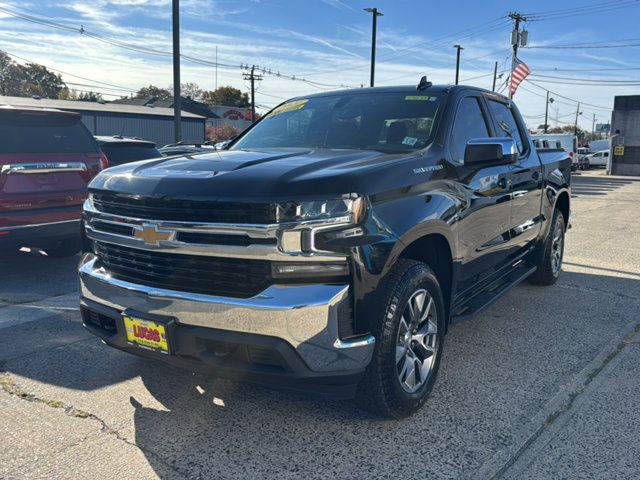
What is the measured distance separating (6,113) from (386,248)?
4.95 metres

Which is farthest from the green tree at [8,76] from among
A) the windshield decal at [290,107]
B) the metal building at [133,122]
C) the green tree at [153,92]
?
the windshield decal at [290,107]

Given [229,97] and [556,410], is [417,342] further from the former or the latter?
[229,97]

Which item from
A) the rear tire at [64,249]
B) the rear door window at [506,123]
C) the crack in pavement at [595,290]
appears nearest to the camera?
the rear door window at [506,123]

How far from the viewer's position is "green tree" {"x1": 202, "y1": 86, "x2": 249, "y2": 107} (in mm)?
99500

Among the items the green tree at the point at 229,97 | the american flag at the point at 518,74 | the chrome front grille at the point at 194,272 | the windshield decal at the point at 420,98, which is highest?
the green tree at the point at 229,97

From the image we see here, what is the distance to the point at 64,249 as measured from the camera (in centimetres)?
701

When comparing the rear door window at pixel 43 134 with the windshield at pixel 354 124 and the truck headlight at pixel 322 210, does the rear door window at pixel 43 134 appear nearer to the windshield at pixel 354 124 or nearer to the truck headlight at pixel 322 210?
the windshield at pixel 354 124

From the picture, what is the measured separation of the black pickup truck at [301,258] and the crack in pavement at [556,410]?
0.54 meters

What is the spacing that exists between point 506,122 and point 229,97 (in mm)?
101182

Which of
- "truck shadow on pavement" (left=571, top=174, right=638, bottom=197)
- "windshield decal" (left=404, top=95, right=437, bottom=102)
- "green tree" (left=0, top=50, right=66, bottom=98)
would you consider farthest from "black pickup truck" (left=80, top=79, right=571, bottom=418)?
"green tree" (left=0, top=50, right=66, bottom=98)

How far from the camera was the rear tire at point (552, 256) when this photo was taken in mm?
5762

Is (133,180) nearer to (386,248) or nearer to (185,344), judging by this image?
(185,344)

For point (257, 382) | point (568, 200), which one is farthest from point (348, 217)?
point (568, 200)

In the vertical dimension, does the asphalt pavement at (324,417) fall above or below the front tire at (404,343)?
below
